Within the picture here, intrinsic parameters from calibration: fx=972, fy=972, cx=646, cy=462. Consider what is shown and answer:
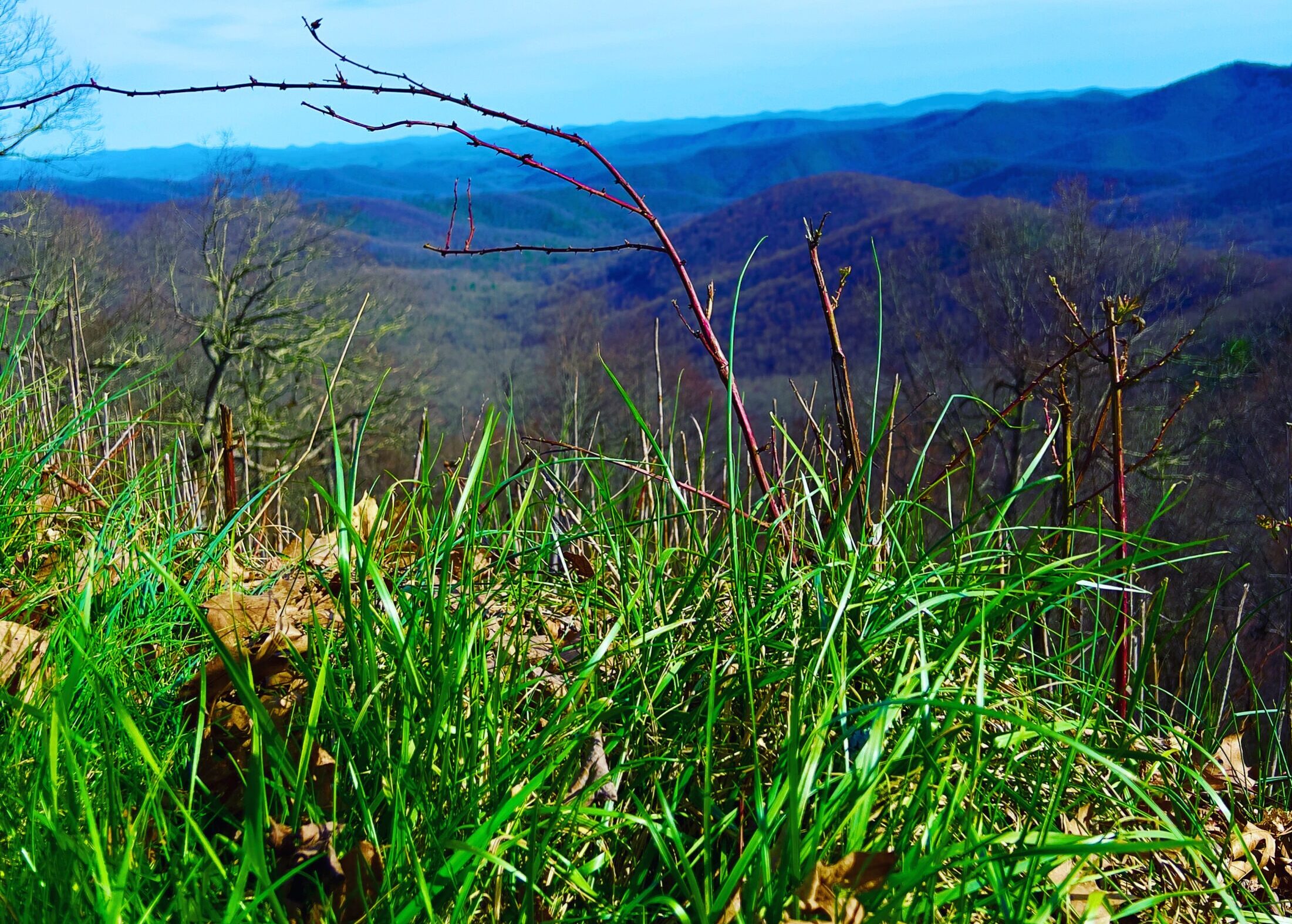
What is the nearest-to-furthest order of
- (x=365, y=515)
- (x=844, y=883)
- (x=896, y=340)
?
(x=844, y=883) → (x=365, y=515) → (x=896, y=340)

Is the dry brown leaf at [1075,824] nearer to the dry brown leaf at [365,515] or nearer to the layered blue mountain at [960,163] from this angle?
the dry brown leaf at [365,515]

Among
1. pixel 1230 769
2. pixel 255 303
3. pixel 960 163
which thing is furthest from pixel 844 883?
pixel 960 163

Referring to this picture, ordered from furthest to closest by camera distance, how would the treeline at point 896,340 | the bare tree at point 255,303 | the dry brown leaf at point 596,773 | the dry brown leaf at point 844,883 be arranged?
the bare tree at point 255,303, the treeline at point 896,340, the dry brown leaf at point 596,773, the dry brown leaf at point 844,883

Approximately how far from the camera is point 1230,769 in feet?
5.87

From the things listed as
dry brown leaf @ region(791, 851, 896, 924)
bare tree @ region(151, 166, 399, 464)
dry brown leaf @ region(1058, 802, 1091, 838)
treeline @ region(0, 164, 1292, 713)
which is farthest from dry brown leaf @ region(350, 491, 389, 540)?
bare tree @ region(151, 166, 399, 464)

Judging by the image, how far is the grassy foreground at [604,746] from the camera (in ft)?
3.26

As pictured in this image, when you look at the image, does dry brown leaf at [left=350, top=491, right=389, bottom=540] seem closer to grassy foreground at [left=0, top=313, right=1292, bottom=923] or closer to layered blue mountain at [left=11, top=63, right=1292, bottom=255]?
grassy foreground at [left=0, top=313, right=1292, bottom=923]

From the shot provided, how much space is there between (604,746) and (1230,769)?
1256 mm

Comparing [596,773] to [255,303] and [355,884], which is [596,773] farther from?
[255,303]

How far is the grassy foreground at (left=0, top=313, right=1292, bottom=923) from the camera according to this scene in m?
1.00

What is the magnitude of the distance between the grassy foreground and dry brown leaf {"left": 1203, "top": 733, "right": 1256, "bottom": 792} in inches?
0.6

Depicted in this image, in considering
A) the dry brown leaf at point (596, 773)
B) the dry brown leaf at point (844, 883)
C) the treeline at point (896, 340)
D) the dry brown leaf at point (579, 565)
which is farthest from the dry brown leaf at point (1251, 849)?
the treeline at point (896, 340)

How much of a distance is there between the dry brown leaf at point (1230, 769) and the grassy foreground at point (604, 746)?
0.05 feet

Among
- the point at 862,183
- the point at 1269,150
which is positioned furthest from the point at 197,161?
the point at 1269,150
